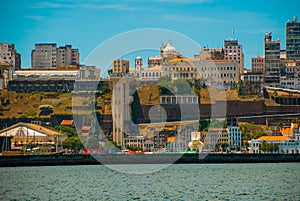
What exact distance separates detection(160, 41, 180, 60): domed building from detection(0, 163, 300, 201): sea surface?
7099cm

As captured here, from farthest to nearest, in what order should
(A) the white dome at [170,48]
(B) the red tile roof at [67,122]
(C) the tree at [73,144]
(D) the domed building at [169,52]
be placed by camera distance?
(A) the white dome at [170,48], (D) the domed building at [169,52], (B) the red tile roof at [67,122], (C) the tree at [73,144]

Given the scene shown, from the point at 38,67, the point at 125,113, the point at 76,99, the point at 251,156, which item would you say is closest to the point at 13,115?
the point at 76,99

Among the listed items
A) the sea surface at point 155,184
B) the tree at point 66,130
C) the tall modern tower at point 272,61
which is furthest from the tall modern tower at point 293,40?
the sea surface at point 155,184

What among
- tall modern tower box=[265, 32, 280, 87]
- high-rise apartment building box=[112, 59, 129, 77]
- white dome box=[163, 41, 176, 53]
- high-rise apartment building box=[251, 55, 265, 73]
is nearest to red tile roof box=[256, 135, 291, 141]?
high-rise apartment building box=[112, 59, 129, 77]

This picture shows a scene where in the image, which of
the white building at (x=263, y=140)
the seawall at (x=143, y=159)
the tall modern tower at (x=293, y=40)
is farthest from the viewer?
the tall modern tower at (x=293, y=40)

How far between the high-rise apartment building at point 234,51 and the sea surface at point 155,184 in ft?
283

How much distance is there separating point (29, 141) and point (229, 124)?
2616cm

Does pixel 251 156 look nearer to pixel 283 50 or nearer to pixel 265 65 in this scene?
pixel 265 65

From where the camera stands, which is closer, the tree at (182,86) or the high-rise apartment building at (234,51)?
the tree at (182,86)

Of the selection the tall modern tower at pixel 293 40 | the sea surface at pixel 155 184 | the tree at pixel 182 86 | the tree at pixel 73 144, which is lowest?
the sea surface at pixel 155 184

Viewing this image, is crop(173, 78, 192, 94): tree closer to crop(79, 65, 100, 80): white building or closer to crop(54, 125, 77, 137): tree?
crop(79, 65, 100, 80): white building

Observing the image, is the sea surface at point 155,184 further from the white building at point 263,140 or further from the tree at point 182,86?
the tree at point 182,86

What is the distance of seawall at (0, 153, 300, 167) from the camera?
77625 mm

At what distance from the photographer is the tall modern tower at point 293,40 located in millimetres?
158750
